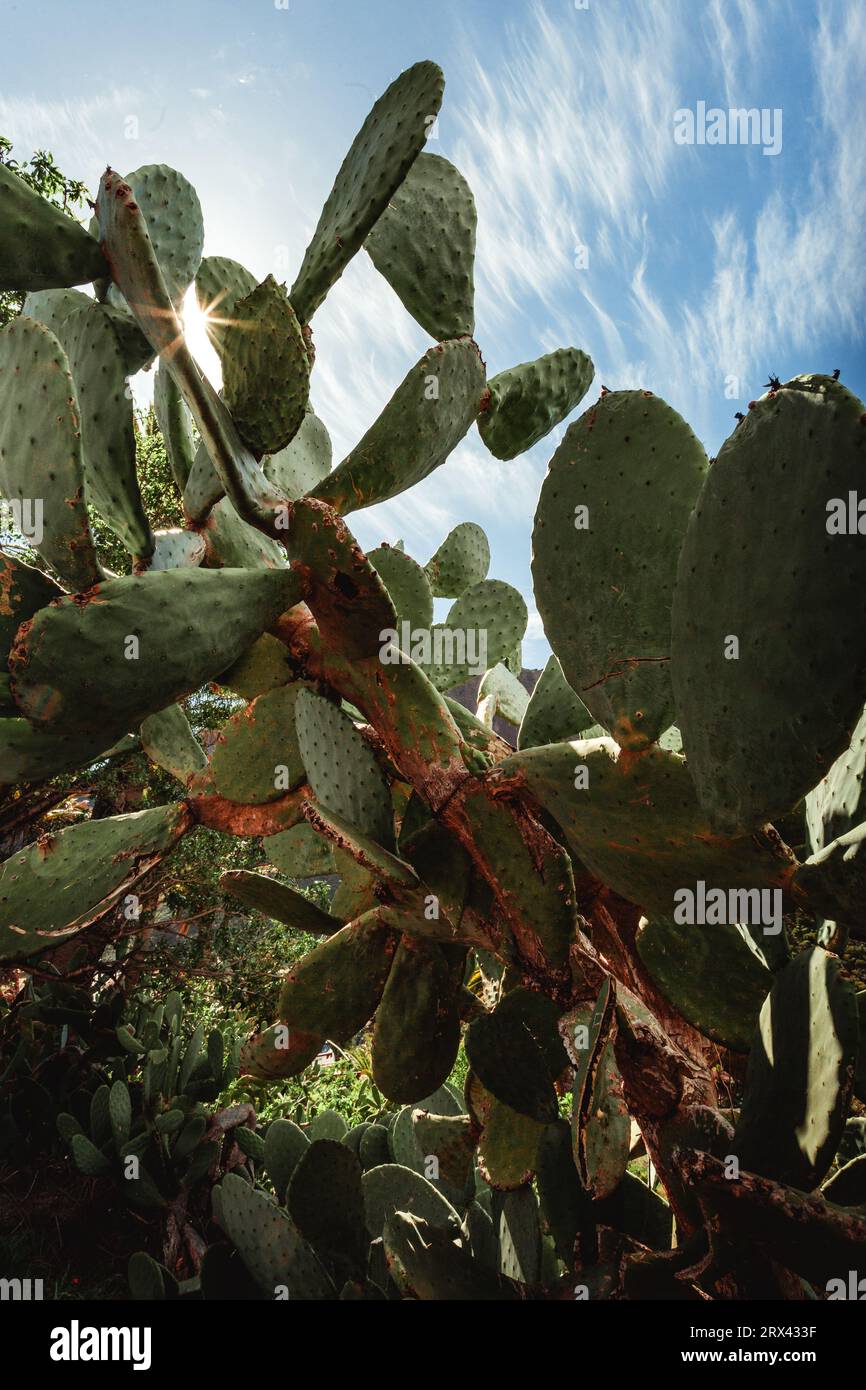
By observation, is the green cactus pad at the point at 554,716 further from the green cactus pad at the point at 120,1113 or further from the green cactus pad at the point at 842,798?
the green cactus pad at the point at 120,1113

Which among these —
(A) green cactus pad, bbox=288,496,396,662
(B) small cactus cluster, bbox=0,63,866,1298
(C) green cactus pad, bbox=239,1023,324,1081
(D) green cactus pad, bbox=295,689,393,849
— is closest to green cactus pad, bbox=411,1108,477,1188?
(B) small cactus cluster, bbox=0,63,866,1298

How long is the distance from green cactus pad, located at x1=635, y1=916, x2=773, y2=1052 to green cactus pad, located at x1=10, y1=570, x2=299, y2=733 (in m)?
0.75

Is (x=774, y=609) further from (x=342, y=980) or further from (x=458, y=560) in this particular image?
(x=458, y=560)

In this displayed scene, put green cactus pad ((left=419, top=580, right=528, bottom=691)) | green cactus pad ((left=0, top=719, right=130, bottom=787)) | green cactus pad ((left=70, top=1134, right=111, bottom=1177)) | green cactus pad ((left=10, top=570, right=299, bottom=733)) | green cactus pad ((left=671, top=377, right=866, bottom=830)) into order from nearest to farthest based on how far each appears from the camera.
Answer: green cactus pad ((left=671, top=377, right=866, bottom=830))
green cactus pad ((left=10, top=570, right=299, bottom=733))
green cactus pad ((left=0, top=719, right=130, bottom=787))
green cactus pad ((left=419, top=580, right=528, bottom=691))
green cactus pad ((left=70, top=1134, right=111, bottom=1177))

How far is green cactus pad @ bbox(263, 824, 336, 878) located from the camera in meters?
1.92

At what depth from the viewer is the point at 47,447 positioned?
48.0 inches

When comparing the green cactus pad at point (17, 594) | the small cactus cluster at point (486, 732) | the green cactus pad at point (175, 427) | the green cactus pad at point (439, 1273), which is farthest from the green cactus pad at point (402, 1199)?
the green cactus pad at point (175, 427)

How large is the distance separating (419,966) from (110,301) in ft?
4.43

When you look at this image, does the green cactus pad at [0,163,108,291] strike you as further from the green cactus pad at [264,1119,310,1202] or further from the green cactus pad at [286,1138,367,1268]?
the green cactus pad at [264,1119,310,1202]

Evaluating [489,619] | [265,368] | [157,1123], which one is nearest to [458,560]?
[489,619]

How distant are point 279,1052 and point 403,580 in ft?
3.29

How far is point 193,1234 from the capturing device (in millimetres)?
3328

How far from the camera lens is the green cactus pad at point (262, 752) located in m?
1.50
